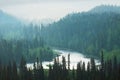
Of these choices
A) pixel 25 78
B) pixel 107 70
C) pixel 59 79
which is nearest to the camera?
pixel 59 79

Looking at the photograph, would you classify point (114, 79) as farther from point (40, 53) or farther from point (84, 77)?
point (40, 53)

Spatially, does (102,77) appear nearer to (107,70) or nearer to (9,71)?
(107,70)

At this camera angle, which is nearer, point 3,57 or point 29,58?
point 3,57

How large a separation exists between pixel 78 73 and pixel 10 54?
72.0m

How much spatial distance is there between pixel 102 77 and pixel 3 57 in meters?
79.2

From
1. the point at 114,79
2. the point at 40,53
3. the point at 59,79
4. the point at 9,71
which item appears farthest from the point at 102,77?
the point at 40,53

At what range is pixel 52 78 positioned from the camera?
111875 millimetres

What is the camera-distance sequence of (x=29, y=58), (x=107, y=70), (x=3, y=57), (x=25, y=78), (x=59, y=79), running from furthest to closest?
(x=29, y=58) < (x=3, y=57) < (x=107, y=70) < (x=25, y=78) < (x=59, y=79)

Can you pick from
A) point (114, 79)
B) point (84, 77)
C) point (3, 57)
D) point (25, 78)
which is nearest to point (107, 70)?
point (84, 77)

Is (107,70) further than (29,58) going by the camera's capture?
No

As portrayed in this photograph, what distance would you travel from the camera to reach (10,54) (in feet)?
586

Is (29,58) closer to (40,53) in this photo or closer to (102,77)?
(40,53)

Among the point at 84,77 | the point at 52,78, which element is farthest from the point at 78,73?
the point at 52,78

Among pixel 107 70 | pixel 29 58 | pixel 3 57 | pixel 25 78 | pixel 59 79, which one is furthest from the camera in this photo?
pixel 29 58
